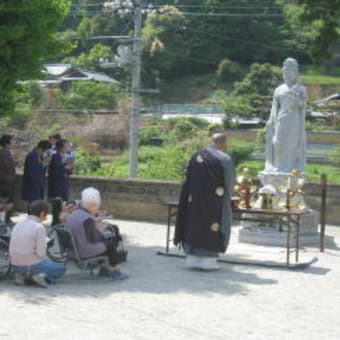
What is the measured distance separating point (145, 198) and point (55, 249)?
6.43 metres

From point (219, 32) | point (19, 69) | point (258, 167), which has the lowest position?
point (258, 167)

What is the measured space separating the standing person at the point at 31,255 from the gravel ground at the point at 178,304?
17 cm

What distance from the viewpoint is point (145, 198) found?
16906 mm

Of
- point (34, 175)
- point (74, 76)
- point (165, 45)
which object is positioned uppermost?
point (165, 45)

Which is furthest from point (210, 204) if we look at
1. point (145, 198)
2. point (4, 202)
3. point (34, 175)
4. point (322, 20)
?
point (322, 20)

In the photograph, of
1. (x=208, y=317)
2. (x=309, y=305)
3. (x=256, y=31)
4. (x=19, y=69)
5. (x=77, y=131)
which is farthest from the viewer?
(x=256, y=31)

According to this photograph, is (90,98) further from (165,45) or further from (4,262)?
(4,262)

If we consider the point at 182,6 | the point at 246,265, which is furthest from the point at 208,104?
the point at 246,265

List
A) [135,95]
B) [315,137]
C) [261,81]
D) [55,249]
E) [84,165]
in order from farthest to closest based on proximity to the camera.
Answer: [261,81] < [315,137] < [84,165] < [135,95] < [55,249]

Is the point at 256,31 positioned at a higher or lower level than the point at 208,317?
higher

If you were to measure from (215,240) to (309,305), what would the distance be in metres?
2.26

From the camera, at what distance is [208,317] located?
26.8 ft

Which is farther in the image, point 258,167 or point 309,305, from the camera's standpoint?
point 258,167

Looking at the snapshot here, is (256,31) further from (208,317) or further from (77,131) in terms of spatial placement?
(208,317)
